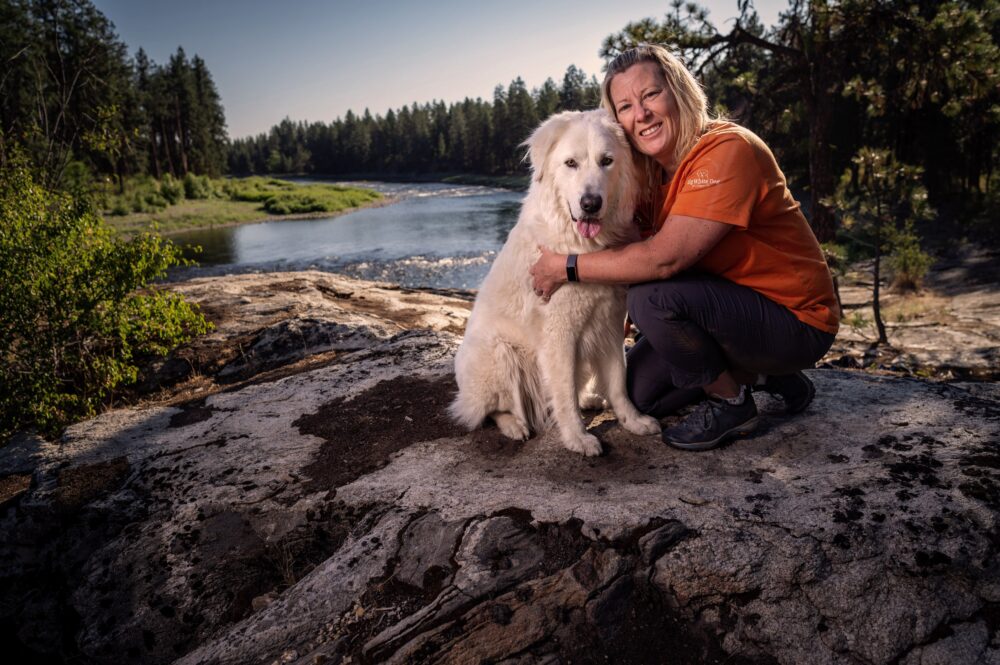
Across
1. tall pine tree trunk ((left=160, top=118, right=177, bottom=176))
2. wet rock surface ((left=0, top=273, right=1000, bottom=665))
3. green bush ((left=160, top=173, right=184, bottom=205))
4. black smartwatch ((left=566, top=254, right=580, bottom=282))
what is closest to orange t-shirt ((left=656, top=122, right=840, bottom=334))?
black smartwatch ((left=566, top=254, right=580, bottom=282))

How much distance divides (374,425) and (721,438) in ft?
7.11

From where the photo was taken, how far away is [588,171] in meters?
2.86

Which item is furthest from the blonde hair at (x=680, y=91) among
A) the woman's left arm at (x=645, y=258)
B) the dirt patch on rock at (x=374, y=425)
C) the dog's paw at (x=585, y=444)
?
the dirt patch on rock at (x=374, y=425)

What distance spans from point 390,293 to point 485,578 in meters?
Result: 7.79

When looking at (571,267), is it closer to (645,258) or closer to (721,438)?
(645,258)

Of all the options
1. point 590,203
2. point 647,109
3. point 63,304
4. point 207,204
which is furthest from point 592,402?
point 207,204

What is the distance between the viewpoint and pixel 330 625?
2.03m

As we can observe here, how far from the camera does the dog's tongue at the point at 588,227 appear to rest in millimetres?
2953

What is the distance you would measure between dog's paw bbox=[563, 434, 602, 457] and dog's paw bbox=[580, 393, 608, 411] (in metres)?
0.61

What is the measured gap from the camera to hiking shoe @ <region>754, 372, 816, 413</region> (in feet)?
10.3

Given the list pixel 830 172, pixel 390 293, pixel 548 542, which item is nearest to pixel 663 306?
pixel 548 542

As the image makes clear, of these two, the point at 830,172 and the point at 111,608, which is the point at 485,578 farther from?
the point at 830,172

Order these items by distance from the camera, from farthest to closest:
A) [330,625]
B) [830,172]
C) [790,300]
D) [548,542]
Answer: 1. [830,172]
2. [790,300]
3. [548,542]
4. [330,625]

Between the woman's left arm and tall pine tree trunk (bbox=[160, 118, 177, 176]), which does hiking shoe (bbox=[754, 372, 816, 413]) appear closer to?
the woman's left arm
